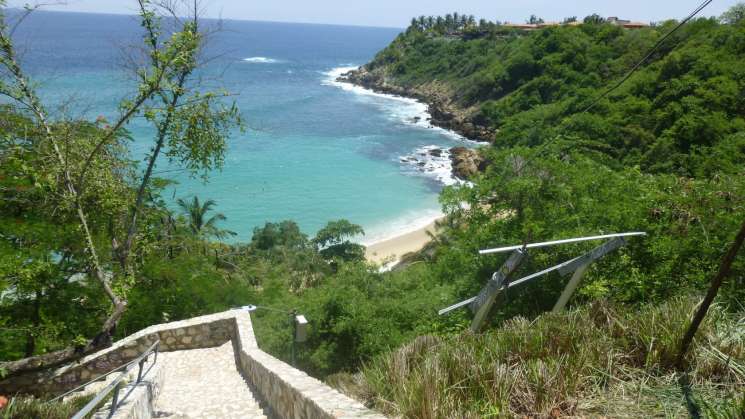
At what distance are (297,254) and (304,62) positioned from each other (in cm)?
9589

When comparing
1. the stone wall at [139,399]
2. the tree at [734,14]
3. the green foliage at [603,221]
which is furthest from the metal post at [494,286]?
the tree at [734,14]

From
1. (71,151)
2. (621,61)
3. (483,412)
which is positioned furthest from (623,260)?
(621,61)

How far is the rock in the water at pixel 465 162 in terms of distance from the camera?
1537 inches

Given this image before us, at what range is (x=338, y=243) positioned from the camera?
28156 mm

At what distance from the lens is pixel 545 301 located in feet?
31.1

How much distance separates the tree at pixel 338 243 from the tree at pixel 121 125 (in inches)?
717

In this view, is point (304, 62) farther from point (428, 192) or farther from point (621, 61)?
point (428, 192)

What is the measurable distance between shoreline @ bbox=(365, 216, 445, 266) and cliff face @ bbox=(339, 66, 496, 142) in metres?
20.6

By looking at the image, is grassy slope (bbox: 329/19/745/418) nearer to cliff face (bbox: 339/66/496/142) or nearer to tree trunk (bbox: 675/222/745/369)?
tree trunk (bbox: 675/222/745/369)

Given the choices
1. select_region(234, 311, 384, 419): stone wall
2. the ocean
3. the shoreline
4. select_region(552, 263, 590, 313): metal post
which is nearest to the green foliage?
select_region(552, 263, 590, 313): metal post

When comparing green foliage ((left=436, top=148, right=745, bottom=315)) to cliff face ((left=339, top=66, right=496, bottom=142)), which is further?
cliff face ((left=339, top=66, right=496, bottom=142))

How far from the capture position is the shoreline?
28.5 metres

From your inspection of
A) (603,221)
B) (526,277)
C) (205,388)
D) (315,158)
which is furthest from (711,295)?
(315,158)

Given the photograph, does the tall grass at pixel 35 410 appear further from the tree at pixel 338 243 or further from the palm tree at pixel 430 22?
the palm tree at pixel 430 22
